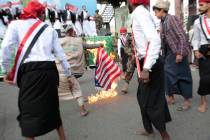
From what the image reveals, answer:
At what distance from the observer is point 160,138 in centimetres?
477

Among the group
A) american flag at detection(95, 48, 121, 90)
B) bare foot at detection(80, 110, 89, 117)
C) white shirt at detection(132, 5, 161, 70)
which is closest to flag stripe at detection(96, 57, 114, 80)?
american flag at detection(95, 48, 121, 90)

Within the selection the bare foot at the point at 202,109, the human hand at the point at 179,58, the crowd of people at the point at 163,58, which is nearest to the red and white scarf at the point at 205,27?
the crowd of people at the point at 163,58

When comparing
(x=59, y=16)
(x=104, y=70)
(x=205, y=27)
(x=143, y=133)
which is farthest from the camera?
(x=59, y=16)

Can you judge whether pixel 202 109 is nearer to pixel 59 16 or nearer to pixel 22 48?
pixel 22 48

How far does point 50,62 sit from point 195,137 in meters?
2.29

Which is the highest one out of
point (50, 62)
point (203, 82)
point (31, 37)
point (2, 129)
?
point (31, 37)

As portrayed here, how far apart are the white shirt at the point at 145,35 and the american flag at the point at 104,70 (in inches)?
136

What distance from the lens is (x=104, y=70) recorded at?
7715 millimetres

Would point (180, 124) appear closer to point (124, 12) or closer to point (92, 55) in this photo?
point (92, 55)

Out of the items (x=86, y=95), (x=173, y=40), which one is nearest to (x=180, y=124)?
(x=173, y=40)

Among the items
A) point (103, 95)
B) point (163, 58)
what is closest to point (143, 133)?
point (163, 58)

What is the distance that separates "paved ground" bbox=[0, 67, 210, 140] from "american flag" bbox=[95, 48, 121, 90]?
1.47 feet

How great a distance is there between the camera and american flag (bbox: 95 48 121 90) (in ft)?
25.1

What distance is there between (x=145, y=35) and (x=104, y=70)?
12.2 ft
